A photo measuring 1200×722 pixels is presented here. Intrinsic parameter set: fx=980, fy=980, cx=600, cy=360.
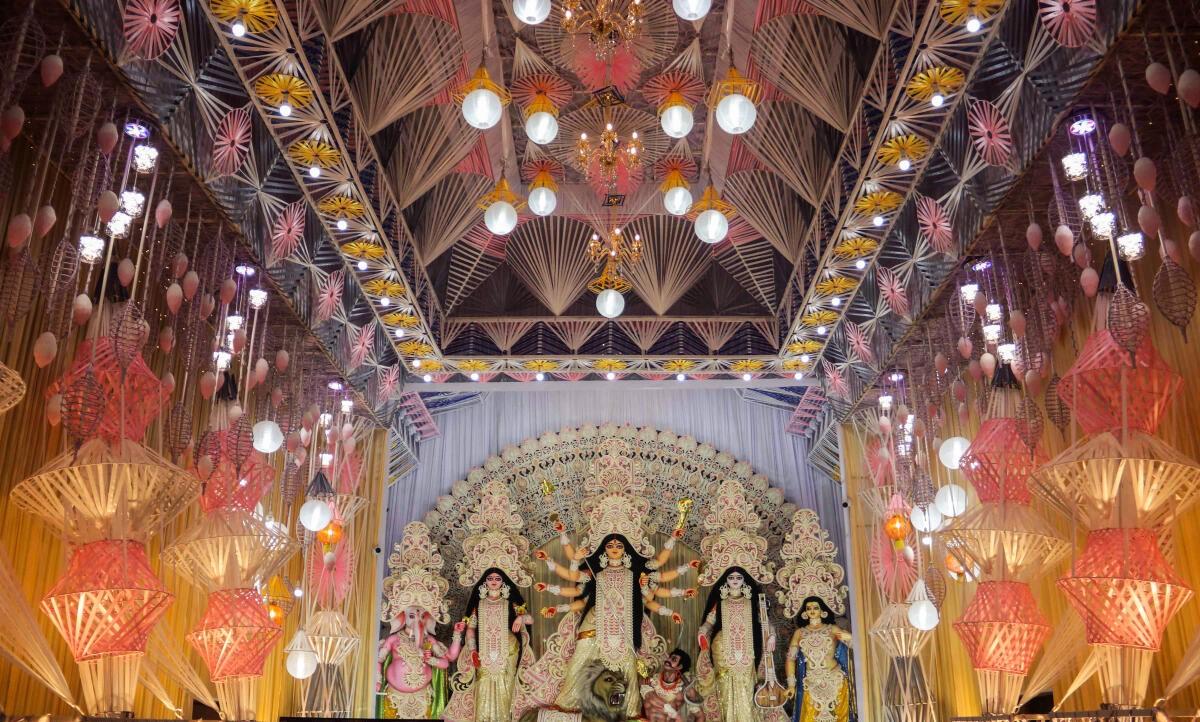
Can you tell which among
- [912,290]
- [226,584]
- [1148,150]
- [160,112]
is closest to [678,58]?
[912,290]

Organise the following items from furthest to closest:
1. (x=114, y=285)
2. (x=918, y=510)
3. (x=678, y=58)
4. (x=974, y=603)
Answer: (x=918, y=510)
(x=678, y=58)
(x=974, y=603)
(x=114, y=285)

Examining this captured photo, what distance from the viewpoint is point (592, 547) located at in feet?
35.8

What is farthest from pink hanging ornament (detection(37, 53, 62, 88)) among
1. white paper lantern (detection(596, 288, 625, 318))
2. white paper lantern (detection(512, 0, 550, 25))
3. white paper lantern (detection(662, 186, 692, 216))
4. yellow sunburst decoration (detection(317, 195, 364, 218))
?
white paper lantern (detection(596, 288, 625, 318))

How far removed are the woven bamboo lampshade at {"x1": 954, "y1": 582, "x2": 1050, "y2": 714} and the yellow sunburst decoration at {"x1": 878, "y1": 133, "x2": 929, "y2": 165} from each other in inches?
114

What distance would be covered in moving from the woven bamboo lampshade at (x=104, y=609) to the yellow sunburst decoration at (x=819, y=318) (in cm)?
616

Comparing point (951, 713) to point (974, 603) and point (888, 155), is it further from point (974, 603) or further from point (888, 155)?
point (888, 155)

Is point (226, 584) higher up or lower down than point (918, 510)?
lower down

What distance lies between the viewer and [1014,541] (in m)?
6.25

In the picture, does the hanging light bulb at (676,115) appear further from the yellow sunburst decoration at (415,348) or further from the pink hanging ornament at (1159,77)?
the yellow sunburst decoration at (415,348)

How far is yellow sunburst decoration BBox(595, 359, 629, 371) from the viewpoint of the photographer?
33.9 ft

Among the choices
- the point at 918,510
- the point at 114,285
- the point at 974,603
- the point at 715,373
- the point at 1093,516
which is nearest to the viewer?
the point at 1093,516

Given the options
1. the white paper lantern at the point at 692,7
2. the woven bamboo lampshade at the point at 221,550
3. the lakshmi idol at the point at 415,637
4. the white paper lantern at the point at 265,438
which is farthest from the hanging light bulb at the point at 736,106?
the lakshmi idol at the point at 415,637

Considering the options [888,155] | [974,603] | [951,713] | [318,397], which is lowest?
[951,713]

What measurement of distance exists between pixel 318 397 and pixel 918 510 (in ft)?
17.6
